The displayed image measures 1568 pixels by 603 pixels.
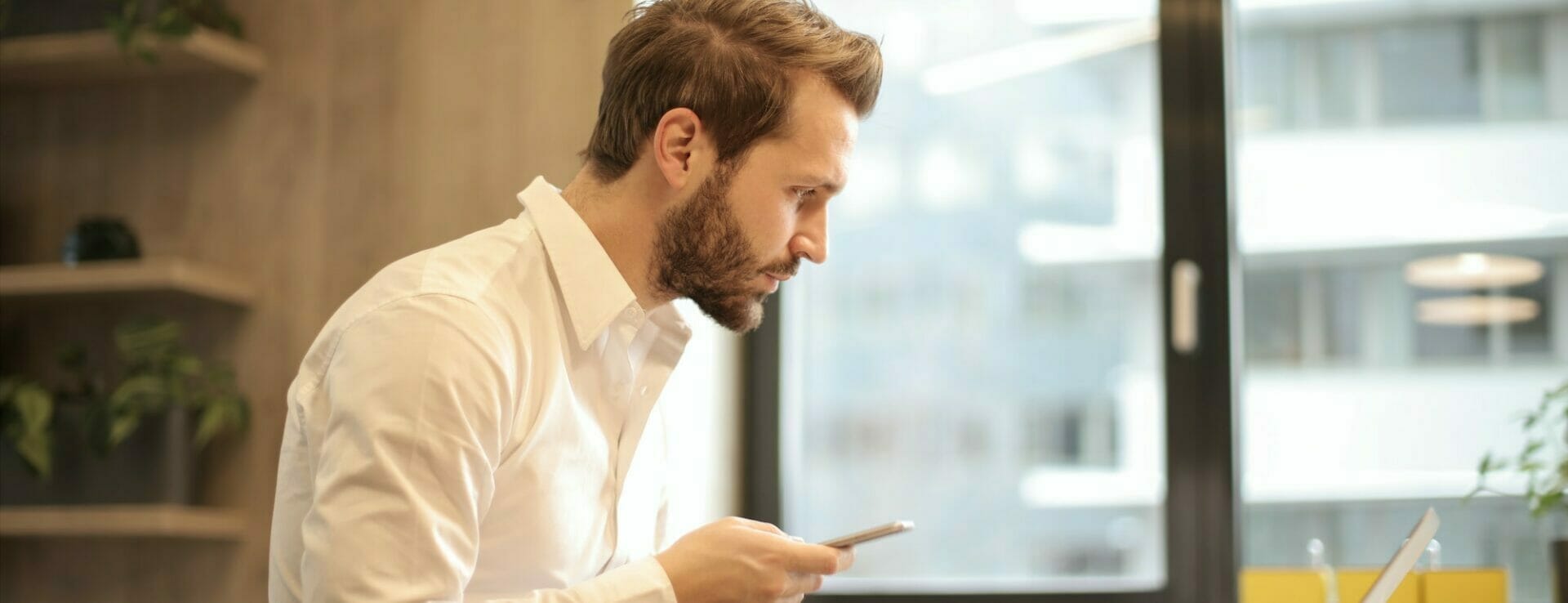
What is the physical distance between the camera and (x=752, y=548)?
127 cm

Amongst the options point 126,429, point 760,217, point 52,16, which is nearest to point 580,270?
point 760,217

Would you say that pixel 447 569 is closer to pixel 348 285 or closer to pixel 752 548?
pixel 752 548

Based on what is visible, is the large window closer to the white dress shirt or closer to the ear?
the white dress shirt

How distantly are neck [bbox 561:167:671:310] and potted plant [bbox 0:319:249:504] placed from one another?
3.74ft

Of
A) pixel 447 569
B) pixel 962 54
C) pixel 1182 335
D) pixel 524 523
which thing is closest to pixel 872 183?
pixel 962 54

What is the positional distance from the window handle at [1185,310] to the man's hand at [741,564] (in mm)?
1117

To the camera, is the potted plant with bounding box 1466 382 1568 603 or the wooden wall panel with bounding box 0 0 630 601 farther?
the wooden wall panel with bounding box 0 0 630 601

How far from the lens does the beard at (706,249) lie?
1.44 m

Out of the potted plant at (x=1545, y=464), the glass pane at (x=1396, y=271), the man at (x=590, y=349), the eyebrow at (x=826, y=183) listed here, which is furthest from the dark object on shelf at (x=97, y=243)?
the potted plant at (x=1545, y=464)

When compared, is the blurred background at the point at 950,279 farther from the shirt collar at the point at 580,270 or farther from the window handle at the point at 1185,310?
the shirt collar at the point at 580,270

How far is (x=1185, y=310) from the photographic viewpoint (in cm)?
224

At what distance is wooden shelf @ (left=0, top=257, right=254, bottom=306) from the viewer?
7.56 ft

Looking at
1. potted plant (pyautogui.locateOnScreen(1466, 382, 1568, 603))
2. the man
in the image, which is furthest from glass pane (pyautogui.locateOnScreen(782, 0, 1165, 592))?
the man

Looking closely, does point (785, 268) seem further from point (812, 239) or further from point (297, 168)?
point (297, 168)
